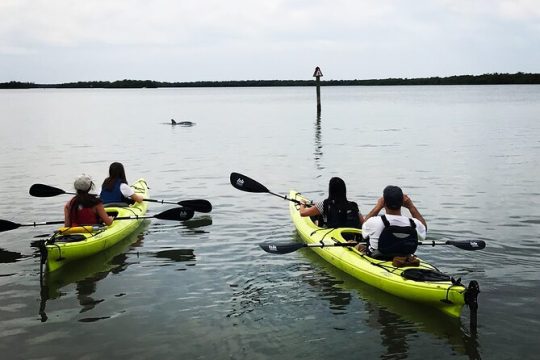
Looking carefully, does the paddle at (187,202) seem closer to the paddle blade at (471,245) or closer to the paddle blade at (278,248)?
the paddle blade at (278,248)

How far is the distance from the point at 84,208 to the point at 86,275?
134 cm

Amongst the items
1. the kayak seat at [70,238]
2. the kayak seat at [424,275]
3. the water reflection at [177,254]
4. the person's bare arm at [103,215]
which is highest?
the person's bare arm at [103,215]

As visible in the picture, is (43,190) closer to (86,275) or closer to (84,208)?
(84,208)

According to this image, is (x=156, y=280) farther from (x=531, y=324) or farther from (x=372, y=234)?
(x=531, y=324)

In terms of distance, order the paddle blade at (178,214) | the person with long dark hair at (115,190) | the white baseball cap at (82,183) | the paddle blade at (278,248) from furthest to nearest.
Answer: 1. the person with long dark hair at (115,190)
2. the paddle blade at (178,214)
3. the white baseball cap at (82,183)
4. the paddle blade at (278,248)

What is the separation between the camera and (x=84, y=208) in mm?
10531

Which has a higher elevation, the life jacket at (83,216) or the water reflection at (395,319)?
the life jacket at (83,216)

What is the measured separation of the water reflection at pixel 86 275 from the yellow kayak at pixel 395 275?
3.36m

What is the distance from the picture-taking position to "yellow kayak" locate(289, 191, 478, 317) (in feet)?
24.0

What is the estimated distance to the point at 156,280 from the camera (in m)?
9.40

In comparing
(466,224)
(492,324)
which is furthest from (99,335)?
(466,224)

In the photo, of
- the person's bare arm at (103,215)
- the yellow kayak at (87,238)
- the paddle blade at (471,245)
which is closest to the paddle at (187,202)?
the yellow kayak at (87,238)

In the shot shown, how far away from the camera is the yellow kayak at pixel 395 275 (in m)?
7.32

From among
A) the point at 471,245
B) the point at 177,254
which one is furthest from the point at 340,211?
the point at 177,254
